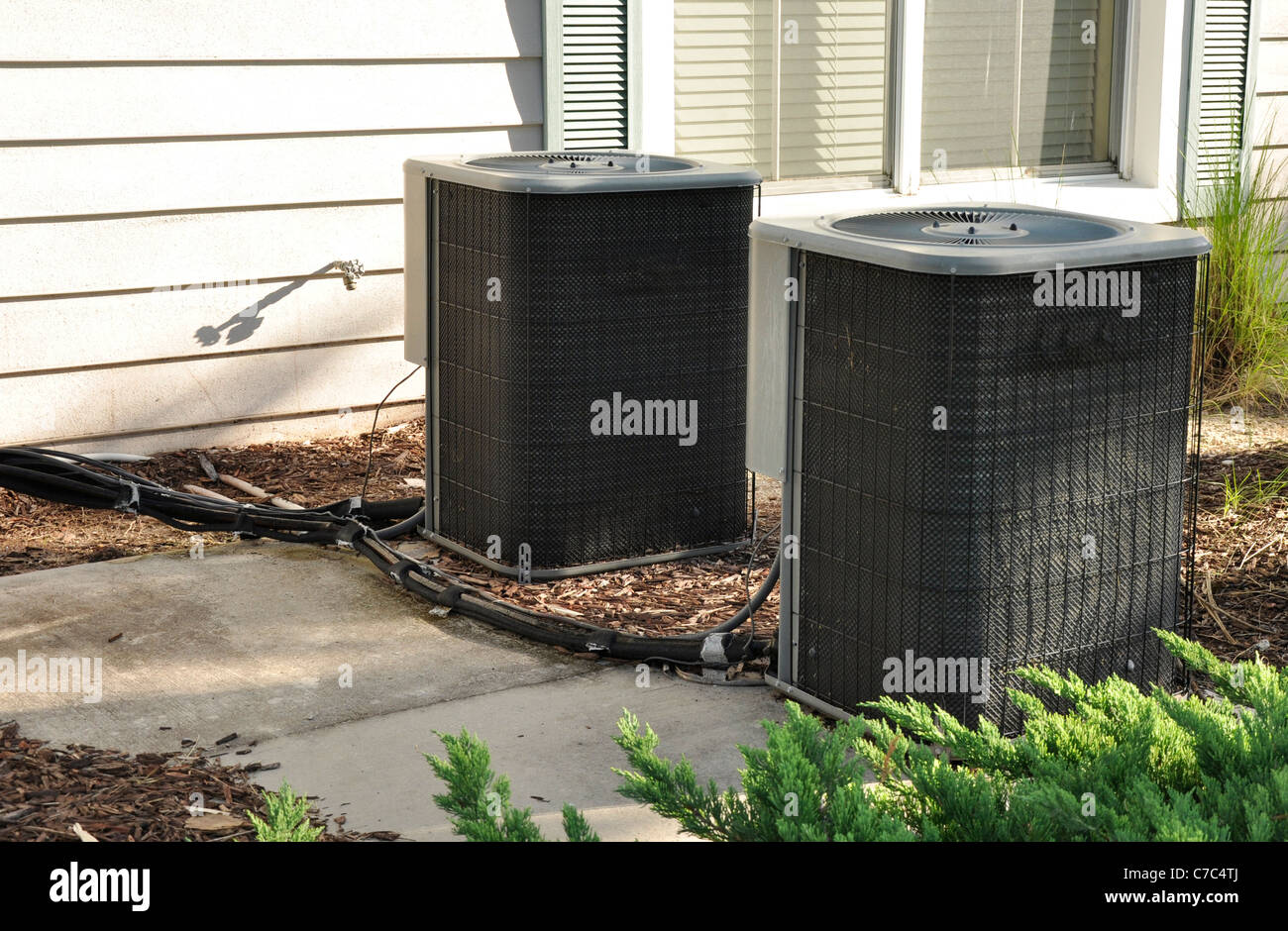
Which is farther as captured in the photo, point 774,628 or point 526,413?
point 526,413

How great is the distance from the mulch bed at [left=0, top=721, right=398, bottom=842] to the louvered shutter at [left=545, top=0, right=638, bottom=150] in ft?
13.2

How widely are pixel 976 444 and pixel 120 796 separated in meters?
2.11

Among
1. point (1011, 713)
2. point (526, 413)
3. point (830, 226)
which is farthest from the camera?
point (526, 413)

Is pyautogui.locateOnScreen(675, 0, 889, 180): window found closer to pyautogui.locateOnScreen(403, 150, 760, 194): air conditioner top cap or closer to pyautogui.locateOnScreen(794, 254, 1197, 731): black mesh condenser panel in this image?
pyautogui.locateOnScreen(403, 150, 760, 194): air conditioner top cap

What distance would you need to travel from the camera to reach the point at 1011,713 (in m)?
3.52

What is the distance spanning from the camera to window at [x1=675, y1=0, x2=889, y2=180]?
24.2ft

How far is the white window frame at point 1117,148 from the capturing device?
7.93 m

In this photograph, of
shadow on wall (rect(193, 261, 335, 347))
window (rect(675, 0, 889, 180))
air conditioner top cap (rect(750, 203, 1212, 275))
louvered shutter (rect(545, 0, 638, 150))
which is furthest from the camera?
window (rect(675, 0, 889, 180))

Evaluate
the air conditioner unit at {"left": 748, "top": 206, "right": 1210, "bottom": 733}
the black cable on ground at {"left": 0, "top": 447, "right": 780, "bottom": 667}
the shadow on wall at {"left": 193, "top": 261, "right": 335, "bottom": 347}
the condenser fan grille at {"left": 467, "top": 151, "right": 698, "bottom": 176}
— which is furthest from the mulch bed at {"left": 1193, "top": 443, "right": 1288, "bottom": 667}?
the shadow on wall at {"left": 193, "top": 261, "right": 335, "bottom": 347}

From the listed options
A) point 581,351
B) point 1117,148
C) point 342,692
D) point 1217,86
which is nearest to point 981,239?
point 581,351

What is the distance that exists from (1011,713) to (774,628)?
98cm
